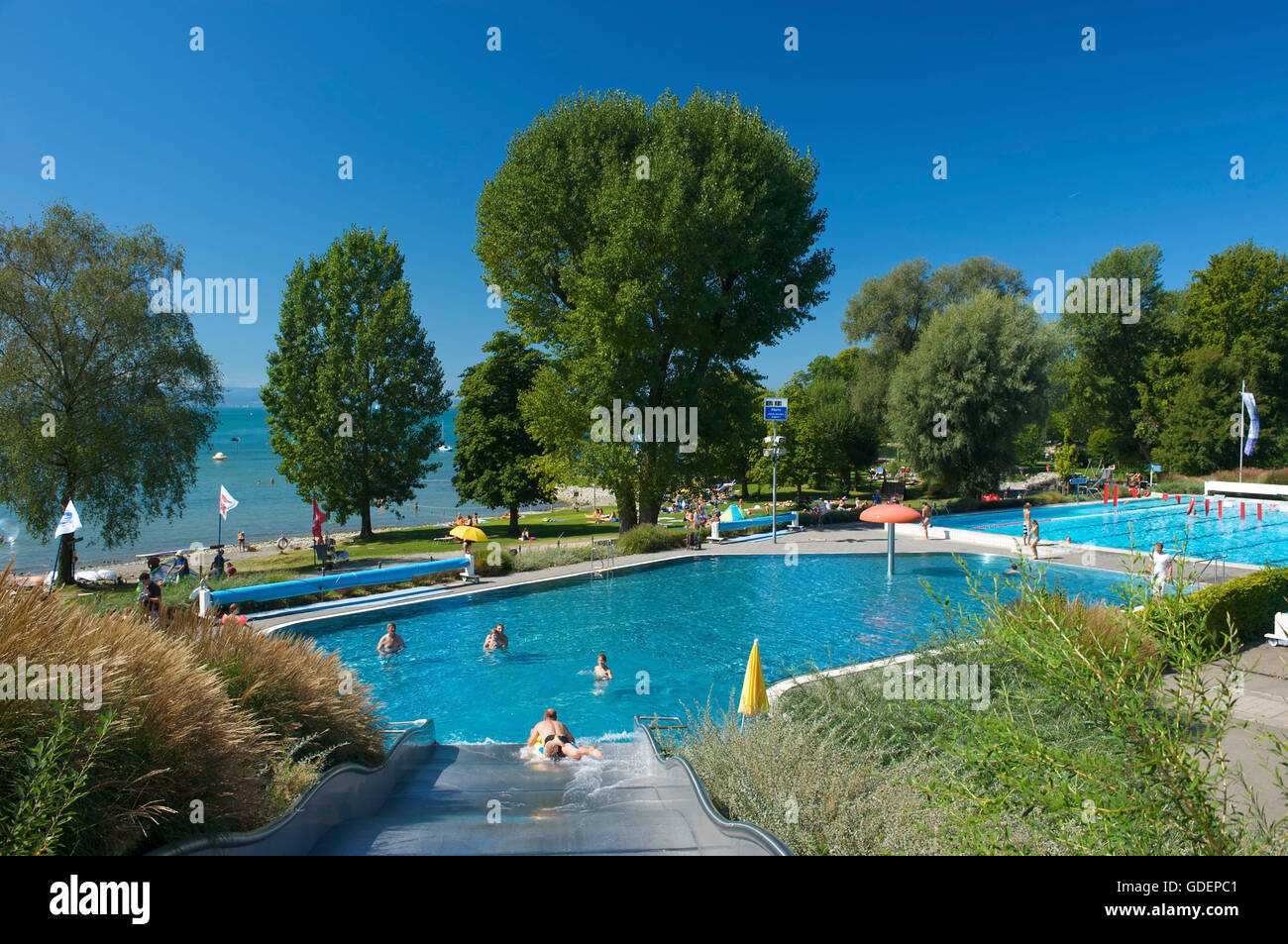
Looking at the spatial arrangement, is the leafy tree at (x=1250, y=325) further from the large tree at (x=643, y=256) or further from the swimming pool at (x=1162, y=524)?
the large tree at (x=643, y=256)

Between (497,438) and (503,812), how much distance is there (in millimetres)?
30411

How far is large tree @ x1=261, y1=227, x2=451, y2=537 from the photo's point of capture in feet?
102

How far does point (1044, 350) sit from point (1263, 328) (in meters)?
22.2

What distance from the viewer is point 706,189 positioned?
23.3 metres

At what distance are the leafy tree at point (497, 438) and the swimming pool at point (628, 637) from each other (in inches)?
577

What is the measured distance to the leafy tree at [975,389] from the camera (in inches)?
1399

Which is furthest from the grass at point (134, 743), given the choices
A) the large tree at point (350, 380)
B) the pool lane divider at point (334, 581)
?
the large tree at point (350, 380)

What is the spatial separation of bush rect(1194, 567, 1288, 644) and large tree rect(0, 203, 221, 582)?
27.5 meters

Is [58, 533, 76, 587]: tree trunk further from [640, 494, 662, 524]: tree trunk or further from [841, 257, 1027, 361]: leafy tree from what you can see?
[841, 257, 1027, 361]: leafy tree

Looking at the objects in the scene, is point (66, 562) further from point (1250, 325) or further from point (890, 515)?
point (1250, 325)

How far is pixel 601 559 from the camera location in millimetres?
23359

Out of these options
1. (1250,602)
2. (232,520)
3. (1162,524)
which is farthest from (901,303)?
(232,520)
